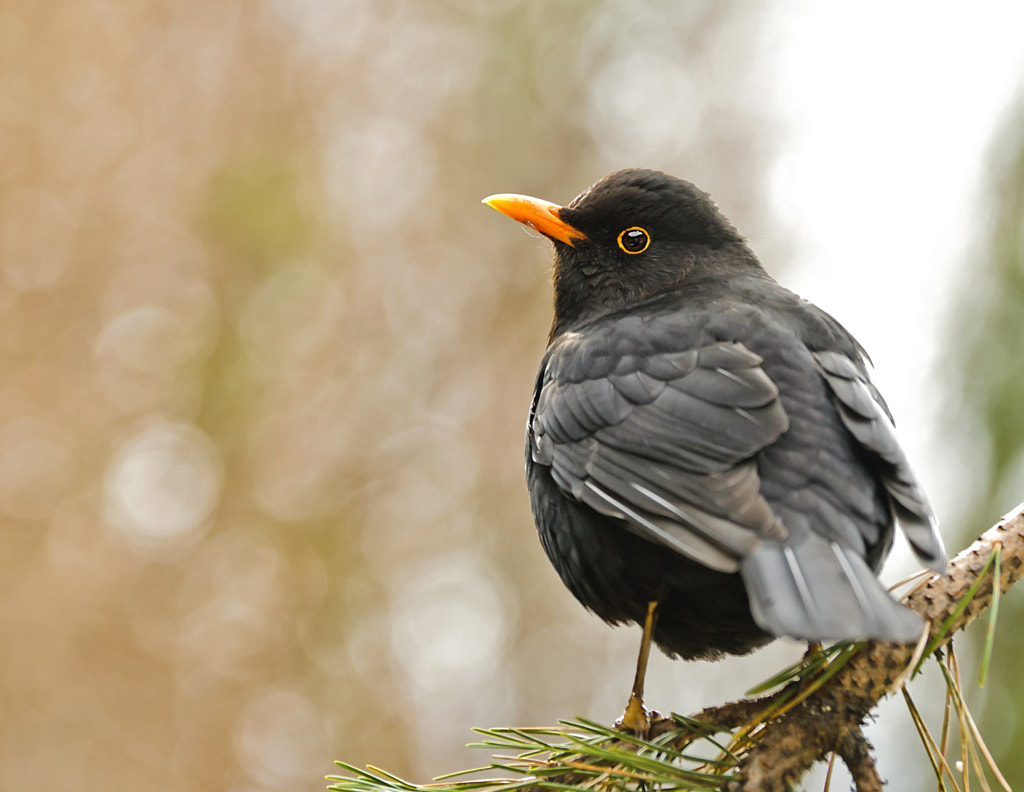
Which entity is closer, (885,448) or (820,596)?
(820,596)

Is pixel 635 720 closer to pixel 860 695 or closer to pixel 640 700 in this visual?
pixel 640 700

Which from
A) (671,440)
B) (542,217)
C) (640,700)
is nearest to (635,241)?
(542,217)

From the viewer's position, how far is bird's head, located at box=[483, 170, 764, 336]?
3.87 m

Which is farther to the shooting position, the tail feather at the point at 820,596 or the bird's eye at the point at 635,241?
the bird's eye at the point at 635,241

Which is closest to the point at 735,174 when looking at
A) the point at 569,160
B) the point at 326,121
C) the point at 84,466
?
the point at 569,160

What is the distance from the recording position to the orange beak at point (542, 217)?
13.1 ft

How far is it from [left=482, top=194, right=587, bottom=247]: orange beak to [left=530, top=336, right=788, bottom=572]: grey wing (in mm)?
797

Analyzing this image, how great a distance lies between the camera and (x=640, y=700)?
2.78m

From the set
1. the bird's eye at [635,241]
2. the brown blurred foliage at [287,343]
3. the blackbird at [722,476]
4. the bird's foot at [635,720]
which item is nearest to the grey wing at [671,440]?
the blackbird at [722,476]

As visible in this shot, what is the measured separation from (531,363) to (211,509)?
3.16 meters

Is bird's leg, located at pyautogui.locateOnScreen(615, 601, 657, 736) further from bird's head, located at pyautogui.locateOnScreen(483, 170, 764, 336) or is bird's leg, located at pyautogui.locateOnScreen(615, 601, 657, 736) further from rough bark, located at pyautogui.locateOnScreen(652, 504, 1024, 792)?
bird's head, located at pyautogui.locateOnScreen(483, 170, 764, 336)

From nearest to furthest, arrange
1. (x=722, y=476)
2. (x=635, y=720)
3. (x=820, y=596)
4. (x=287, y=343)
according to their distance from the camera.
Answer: (x=820, y=596) → (x=722, y=476) → (x=635, y=720) → (x=287, y=343)

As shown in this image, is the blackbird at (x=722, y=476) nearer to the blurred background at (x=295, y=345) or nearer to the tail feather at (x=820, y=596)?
the tail feather at (x=820, y=596)

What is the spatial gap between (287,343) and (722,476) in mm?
6768
